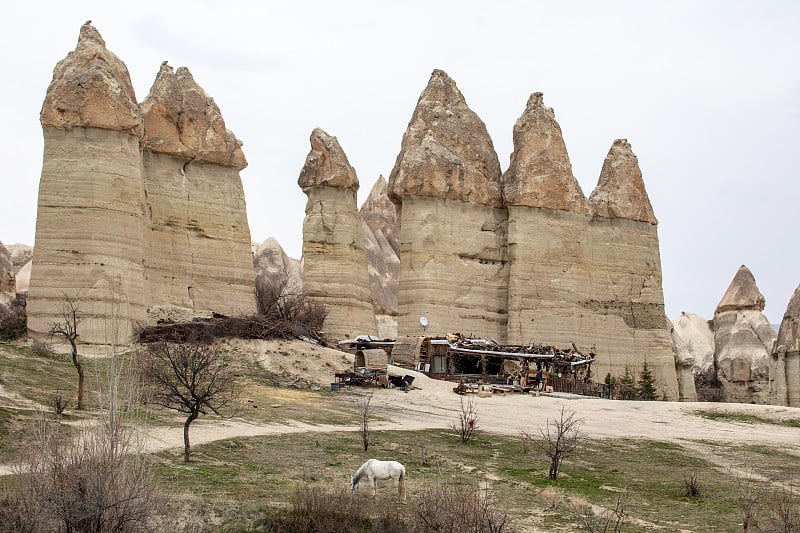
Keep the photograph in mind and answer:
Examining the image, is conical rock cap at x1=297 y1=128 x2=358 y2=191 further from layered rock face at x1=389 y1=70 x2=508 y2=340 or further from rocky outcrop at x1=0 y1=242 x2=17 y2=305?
rocky outcrop at x1=0 y1=242 x2=17 y2=305

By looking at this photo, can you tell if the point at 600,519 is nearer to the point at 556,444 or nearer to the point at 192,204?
the point at 556,444

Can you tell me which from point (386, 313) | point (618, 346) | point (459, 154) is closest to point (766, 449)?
point (618, 346)

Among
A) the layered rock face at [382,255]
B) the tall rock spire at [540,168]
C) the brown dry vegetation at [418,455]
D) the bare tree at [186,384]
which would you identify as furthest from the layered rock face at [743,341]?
the bare tree at [186,384]

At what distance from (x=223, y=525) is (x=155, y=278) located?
932 inches

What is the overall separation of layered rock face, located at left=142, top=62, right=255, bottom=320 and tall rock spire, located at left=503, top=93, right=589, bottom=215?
38.6ft

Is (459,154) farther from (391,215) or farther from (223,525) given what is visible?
(223,525)

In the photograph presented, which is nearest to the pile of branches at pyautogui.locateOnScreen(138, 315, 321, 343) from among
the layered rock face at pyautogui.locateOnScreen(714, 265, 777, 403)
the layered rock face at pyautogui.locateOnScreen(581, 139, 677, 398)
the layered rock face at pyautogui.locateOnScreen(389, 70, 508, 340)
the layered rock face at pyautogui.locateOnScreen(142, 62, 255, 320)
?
the layered rock face at pyautogui.locateOnScreen(142, 62, 255, 320)

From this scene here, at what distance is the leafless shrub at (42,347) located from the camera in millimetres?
31453

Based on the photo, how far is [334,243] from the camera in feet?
149

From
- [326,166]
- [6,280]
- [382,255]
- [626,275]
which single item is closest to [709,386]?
[382,255]

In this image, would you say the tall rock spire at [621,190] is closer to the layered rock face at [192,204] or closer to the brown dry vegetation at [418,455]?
the brown dry vegetation at [418,455]

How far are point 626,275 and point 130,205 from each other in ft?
72.6

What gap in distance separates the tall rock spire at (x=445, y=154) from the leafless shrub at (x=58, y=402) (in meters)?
22.4

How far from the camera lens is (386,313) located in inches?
2464
